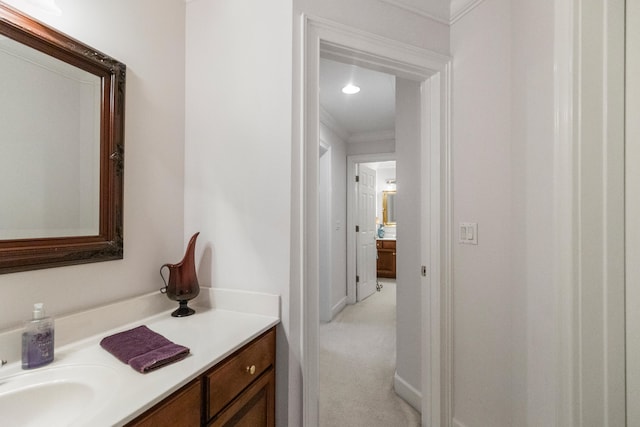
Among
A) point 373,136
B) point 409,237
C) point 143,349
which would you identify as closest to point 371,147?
point 373,136

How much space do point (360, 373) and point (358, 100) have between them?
8.37 feet

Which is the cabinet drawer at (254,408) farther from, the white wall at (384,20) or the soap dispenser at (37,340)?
the white wall at (384,20)

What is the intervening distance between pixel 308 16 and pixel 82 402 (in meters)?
1.56

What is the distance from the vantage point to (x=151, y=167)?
1266mm

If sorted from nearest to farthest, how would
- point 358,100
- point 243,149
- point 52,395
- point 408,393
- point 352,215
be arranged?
1. point 52,395
2. point 243,149
3. point 408,393
4. point 358,100
5. point 352,215

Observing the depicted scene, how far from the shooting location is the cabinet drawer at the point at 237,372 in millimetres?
848

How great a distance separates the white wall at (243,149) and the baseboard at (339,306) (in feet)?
7.88

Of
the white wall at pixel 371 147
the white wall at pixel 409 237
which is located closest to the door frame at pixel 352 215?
the white wall at pixel 371 147

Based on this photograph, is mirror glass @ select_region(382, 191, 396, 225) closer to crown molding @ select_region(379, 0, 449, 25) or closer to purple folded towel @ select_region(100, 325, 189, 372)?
crown molding @ select_region(379, 0, 449, 25)

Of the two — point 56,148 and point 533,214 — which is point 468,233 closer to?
point 533,214

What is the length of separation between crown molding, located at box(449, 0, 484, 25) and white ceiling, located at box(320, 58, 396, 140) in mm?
749

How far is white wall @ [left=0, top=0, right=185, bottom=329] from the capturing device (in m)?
0.94

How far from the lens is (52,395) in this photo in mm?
732

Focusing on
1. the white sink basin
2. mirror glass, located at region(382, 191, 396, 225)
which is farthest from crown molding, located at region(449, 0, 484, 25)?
mirror glass, located at region(382, 191, 396, 225)
